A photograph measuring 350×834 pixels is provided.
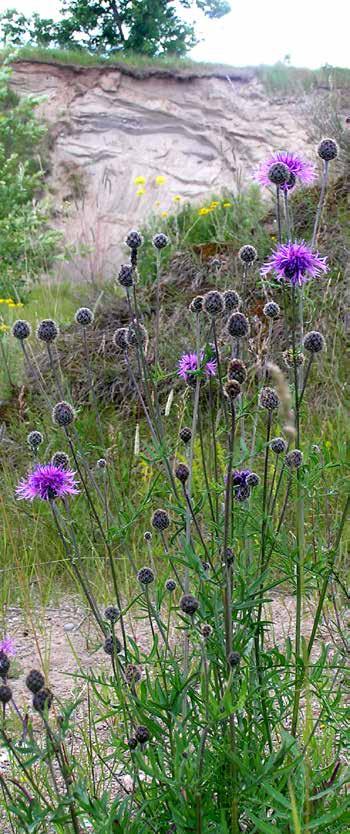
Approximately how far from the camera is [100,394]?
174 inches

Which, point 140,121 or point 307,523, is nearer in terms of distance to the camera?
point 307,523

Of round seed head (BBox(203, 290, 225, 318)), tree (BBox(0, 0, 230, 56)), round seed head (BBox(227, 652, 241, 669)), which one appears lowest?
round seed head (BBox(227, 652, 241, 669))

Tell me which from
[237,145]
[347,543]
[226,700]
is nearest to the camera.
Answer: [226,700]

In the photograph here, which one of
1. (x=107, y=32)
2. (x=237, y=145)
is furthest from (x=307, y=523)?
(x=107, y=32)

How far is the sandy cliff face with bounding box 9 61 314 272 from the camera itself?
44.6 ft

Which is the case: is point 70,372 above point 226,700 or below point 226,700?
above

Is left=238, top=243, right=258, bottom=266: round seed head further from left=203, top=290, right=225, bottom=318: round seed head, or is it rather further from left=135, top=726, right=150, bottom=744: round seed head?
left=135, top=726, right=150, bottom=744: round seed head

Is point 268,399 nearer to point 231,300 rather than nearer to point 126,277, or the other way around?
point 231,300

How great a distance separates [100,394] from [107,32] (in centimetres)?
1858

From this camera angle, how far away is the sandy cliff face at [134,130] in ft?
44.6

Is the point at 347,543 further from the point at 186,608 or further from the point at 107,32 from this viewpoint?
the point at 107,32

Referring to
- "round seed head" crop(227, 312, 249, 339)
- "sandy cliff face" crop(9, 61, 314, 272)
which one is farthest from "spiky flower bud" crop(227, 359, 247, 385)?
"sandy cliff face" crop(9, 61, 314, 272)

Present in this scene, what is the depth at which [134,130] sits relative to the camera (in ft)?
47.0

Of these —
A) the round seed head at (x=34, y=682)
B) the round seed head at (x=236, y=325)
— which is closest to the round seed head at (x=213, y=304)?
the round seed head at (x=236, y=325)
